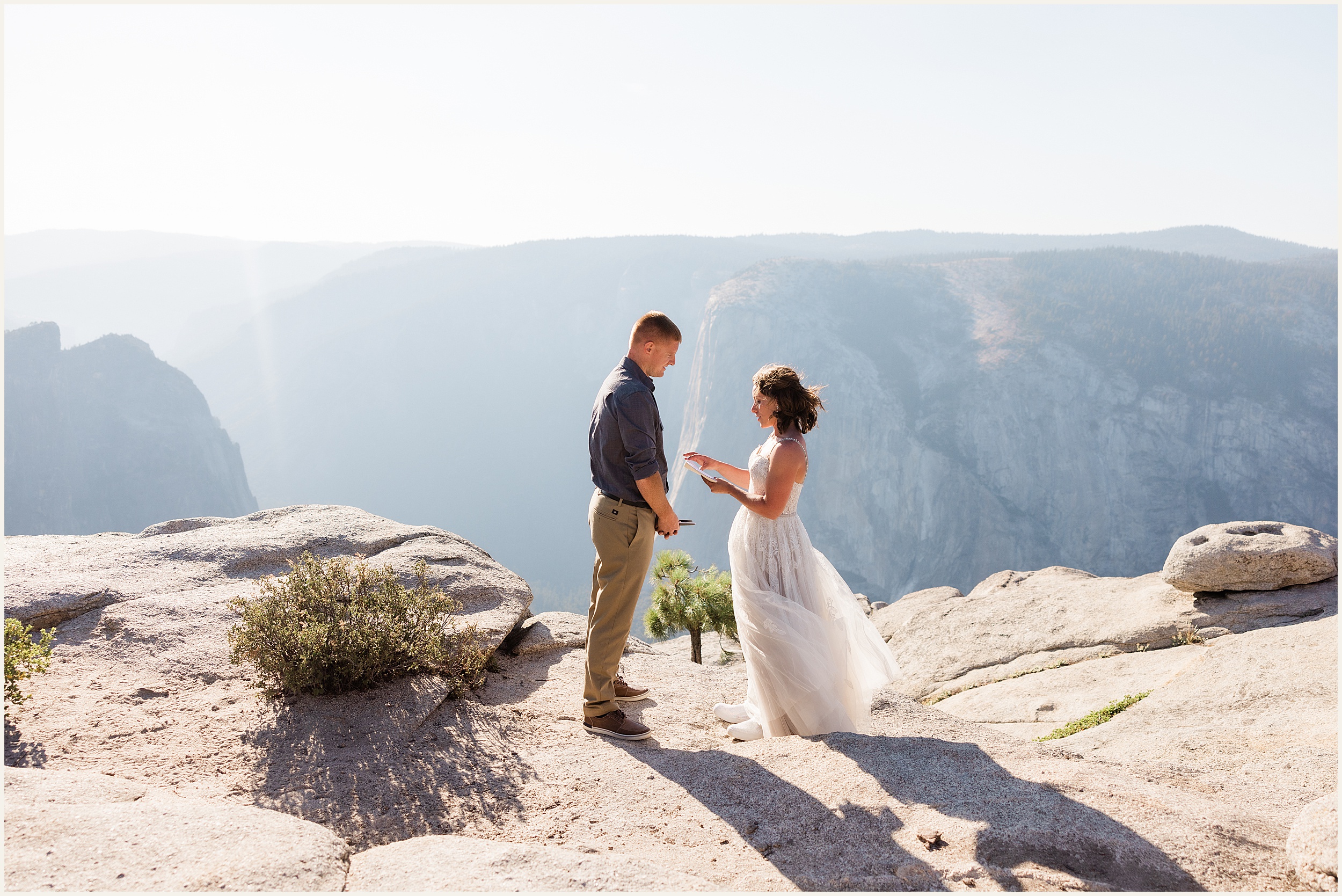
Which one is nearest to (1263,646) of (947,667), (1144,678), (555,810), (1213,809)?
(1144,678)

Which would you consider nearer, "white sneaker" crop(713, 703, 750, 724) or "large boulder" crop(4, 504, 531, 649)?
"white sneaker" crop(713, 703, 750, 724)

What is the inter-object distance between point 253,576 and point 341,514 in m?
1.62

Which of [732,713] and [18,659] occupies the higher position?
[18,659]

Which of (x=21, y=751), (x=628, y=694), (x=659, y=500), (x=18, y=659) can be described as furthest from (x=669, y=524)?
(x=18, y=659)

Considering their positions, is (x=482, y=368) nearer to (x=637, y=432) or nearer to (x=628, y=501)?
(x=628, y=501)

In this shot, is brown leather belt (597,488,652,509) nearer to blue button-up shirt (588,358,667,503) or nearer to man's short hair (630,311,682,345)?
blue button-up shirt (588,358,667,503)

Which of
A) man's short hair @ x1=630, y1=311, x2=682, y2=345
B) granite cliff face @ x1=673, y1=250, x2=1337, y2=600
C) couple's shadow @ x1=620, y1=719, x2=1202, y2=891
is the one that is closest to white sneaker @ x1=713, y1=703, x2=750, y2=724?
couple's shadow @ x1=620, y1=719, x2=1202, y2=891

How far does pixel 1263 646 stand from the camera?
26.1 feet

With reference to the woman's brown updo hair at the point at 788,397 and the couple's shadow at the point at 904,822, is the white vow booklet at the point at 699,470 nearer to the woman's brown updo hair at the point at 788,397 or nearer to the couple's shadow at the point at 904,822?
the woman's brown updo hair at the point at 788,397

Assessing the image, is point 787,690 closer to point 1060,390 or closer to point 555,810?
point 555,810

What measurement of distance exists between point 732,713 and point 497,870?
294 cm

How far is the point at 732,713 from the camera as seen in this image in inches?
225

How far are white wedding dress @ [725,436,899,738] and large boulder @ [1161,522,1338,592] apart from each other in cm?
710

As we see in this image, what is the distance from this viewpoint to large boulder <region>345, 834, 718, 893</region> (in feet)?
9.71
